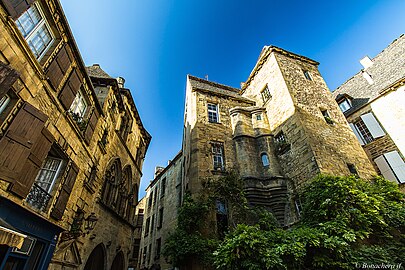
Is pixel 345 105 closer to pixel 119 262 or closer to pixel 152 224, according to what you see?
pixel 119 262

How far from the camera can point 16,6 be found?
5004mm

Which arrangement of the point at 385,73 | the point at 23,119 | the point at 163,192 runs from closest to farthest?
the point at 23,119 → the point at 385,73 → the point at 163,192

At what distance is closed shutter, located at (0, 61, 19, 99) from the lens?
169 inches

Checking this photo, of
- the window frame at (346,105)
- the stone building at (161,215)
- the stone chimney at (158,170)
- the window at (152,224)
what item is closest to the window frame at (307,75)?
the window frame at (346,105)

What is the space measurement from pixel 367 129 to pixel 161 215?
1730 centimetres

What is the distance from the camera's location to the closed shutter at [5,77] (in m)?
4.28

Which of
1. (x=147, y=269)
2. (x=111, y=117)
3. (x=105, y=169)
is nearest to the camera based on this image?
(x=105, y=169)

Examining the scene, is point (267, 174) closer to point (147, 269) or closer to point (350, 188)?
point (350, 188)

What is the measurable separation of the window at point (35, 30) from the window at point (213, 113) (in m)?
9.67

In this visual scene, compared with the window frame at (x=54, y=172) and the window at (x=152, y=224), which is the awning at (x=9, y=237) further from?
the window at (x=152, y=224)

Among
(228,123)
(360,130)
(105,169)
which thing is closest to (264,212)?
(228,123)

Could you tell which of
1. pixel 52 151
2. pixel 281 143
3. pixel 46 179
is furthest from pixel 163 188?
pixel 52 151

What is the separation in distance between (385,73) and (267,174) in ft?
42.5

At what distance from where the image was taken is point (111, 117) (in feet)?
38.3
